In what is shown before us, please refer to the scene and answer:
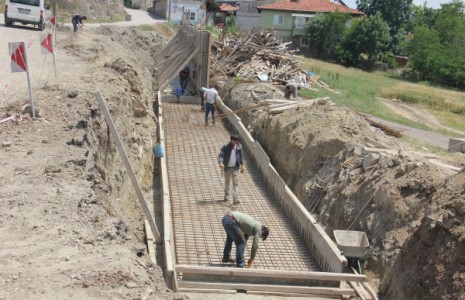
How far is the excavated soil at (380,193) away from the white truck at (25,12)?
13885 millimetres

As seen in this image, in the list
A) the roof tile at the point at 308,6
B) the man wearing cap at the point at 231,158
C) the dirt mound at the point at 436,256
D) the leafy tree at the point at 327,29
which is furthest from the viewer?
the roof tile at the point at 308,6

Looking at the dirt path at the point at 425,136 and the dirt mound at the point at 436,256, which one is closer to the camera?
the dirt mound at the point at 436,256

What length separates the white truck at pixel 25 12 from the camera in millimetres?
23955

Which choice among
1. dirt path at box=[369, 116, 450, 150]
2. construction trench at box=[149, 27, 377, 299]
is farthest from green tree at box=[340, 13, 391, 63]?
construction trench at box=[149, 27, 377, 299]

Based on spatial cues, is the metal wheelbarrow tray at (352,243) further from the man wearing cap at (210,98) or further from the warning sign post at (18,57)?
the man wearing cap at (210,98)

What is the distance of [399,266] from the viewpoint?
7961 millimetres

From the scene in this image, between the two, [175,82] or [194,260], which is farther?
[175,82]

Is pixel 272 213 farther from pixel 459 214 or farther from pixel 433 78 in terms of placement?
pixel 433 78

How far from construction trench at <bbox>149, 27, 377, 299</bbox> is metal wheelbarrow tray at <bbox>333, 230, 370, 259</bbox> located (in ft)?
0.48

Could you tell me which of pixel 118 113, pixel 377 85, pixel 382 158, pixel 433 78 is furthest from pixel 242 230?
pixel 433 78

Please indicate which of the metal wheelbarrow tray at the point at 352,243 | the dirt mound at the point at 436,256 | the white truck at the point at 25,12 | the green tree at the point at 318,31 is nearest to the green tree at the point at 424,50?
the green tree at the point at 318,31

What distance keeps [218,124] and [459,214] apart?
37.6 feet

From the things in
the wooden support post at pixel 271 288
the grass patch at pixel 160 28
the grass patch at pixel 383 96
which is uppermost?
the grass patch at pixel 160 28

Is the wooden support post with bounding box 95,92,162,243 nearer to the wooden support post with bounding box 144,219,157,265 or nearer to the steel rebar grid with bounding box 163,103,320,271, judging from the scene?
the wooden support post with bounding box 144,219,157,265
